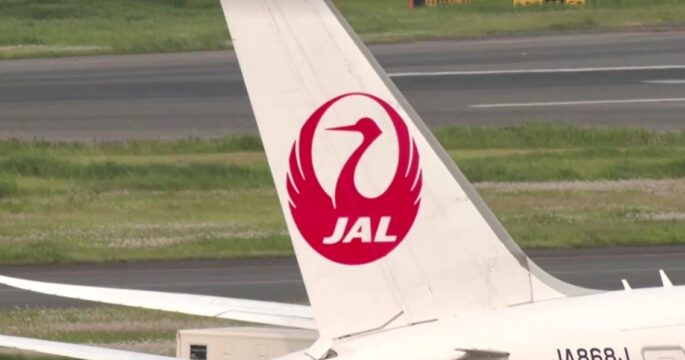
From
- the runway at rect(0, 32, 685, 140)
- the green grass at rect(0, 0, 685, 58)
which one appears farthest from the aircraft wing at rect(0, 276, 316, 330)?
the green grass at rect(0, 0, 685, 58)

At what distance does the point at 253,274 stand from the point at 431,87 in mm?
24129

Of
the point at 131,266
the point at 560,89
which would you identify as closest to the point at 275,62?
the point at 131,266

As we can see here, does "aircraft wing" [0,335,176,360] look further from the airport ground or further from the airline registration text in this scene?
the airport ground

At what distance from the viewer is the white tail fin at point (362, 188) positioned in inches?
408

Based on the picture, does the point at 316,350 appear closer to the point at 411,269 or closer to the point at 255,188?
the point at 411,269

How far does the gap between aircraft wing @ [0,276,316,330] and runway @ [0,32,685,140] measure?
2990 centimetres

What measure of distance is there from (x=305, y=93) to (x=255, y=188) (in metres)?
24.1

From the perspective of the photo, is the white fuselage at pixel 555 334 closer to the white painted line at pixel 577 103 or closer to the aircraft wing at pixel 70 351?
the aircraft wing at pixel 70 351

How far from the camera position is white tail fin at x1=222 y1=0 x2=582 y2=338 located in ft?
34.0

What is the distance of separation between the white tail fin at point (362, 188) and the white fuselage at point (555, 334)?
6.9 inches

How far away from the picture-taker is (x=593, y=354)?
1005 cm

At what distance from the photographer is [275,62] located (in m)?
10.4

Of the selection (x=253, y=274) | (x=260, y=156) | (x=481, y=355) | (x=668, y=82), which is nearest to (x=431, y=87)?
(x=668, y=82)

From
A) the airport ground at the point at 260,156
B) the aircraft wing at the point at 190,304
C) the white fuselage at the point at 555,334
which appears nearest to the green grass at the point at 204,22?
the airport ground at the point at 260,156
